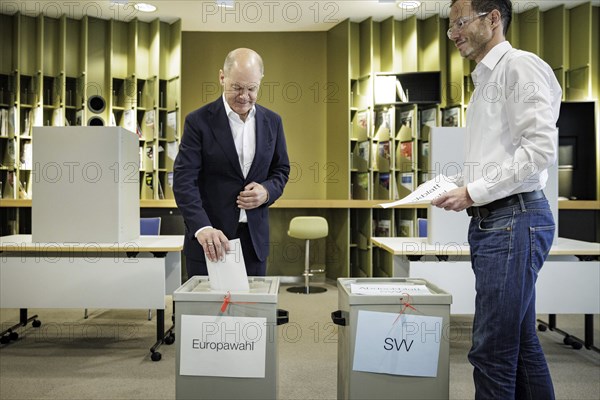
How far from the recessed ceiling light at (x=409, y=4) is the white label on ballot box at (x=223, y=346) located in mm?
5066

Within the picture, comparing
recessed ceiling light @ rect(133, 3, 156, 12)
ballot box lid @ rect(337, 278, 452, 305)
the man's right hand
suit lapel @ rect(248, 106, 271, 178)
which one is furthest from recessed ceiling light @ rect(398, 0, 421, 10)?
the man's right hand

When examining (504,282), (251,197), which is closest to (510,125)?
(504,282)

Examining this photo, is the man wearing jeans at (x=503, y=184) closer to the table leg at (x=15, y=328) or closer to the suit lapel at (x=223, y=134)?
the suit lapel at (x=223, y=134)

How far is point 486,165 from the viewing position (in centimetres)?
145

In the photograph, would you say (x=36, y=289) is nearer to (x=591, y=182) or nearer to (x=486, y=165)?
(x=486, y=165)

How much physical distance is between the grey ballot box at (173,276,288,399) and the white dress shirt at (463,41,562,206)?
0.69 metres

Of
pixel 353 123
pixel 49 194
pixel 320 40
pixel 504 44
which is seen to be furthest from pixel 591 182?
pixel 49 194

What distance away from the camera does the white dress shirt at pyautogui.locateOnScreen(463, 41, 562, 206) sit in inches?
52.6

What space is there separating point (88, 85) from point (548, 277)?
217 inches

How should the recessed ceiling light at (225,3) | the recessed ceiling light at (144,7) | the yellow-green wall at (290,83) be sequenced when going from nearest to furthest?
the recessed ceiling light at (225,3) → the recessed ceiling light at (144,7) → the yellow-green wall at (290,83)

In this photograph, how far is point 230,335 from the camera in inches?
58.5

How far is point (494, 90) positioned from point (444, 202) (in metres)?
0.36

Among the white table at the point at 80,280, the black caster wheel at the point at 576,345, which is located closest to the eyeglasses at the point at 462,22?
the white table at the point at 80,280

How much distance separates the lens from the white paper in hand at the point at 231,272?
1.51m
